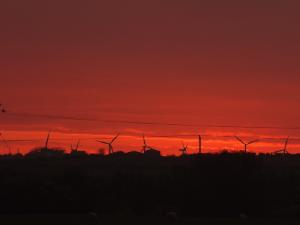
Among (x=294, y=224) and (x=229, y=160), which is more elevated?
(x=229, y=160)

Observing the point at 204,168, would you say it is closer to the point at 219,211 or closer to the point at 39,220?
the point at 219,211

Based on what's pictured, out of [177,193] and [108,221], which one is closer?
[108,221]

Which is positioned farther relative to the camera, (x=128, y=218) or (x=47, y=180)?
(x=47, y=180)

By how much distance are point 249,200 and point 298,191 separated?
15.3 meters

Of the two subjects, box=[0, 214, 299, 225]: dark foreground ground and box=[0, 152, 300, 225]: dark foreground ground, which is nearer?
box=[0, 214, 299, 225]: dark foreground ground

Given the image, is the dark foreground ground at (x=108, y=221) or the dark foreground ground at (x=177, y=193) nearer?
the dark foreground ground at (x=108, y=221)

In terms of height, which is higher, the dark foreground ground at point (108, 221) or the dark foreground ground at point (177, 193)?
the dark foreground ground at point (177, 193)

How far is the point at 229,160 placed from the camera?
443ft

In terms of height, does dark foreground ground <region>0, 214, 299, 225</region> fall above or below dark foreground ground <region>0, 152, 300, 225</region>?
below

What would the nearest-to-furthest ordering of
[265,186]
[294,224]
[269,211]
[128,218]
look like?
[294,224] → [128,218] → [269,211] → [265,186]

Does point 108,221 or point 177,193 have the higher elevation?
point 177,193

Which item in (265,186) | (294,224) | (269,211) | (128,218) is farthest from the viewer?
(265,186)

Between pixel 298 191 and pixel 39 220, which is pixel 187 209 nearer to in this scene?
pixel 298 191

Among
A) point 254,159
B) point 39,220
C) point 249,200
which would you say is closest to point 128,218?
point 39,220
